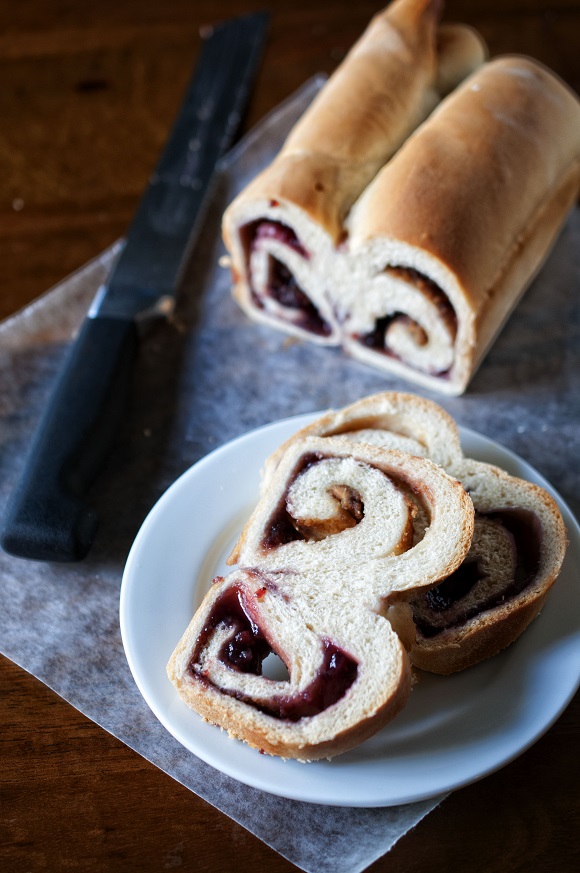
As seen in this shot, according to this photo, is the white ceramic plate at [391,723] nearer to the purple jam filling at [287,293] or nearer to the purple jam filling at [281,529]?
the purple jam filling at [281,529]

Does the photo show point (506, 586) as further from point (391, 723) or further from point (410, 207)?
point (410, 207)

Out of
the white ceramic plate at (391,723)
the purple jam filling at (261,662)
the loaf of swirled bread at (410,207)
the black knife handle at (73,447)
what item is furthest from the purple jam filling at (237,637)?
the loaf of swirled bread at (410,207)

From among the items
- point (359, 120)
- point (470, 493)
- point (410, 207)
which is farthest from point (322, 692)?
point (359, 120)

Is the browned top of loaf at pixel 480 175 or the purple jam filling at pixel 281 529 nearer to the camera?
the purple jam filling at pixel 281 529

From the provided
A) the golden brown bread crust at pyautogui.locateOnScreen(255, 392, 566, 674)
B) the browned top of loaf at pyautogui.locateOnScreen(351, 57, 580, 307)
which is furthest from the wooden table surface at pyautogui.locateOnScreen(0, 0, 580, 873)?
the browned top of loaf at pyautogui.locateOnScreen(351, 57, 580, 307)

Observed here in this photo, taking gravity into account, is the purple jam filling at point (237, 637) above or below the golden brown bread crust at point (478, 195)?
below

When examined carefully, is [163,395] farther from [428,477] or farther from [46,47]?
[46,47]
